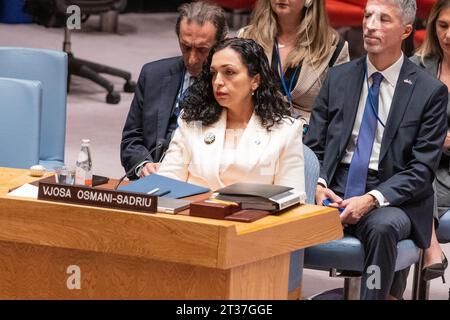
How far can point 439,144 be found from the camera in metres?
4.69

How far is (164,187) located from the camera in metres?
3.90

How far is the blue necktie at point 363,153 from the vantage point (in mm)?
4715

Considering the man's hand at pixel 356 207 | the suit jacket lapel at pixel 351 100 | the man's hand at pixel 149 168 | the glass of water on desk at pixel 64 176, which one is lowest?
the man's hand at pixel 356 207

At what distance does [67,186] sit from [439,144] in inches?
68.1

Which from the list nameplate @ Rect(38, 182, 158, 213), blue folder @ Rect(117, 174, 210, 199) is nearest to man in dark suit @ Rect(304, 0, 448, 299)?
blue folder @ Rect(117, 174, 210, 199)

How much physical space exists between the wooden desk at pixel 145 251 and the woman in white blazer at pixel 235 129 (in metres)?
0.50

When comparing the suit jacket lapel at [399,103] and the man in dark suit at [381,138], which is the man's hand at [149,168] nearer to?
the man in dark suit at [381,138]

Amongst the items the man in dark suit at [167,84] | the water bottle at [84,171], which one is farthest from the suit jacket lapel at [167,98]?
the water bottle at [84,171]

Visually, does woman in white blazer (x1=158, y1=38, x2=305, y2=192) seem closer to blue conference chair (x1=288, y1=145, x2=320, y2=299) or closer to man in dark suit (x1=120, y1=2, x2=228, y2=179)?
blue conference chair (x1=288, y1=145, x2=320, y2=299)

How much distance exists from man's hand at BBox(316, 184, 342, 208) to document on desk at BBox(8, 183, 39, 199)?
49.5 inches

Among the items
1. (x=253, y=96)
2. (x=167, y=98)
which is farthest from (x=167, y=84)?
(x=253, y=96)

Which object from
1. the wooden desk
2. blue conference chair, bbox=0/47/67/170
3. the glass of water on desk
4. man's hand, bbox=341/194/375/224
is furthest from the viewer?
blue conference chair, bbox=0/47/67/170

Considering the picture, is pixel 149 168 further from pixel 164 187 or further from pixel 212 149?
pixel 164 187

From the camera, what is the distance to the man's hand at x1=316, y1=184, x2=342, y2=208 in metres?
4.62
